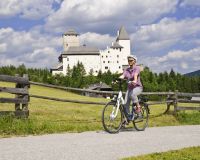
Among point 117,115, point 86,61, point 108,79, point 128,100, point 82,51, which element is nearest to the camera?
point 117,115

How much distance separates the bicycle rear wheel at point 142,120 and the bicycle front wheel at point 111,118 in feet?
2.74

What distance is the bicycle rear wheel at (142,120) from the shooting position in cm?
1205

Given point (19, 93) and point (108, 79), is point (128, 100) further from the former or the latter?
point (108, 79)

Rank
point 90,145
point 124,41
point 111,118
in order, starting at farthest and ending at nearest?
point 124,41, point 111,118, point 90,145

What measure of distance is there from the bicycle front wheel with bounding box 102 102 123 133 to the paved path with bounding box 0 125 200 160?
0.75 ft

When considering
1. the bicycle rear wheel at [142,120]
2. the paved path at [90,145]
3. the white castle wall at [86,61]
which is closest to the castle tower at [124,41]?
the white castle wall at [86,61]

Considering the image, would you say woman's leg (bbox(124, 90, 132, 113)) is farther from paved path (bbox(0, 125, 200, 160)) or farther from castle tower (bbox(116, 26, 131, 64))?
castle tower (bbox(116, 26, 131, 64))

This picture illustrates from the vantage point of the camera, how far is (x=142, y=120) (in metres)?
12.2

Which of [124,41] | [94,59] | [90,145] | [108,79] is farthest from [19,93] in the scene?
[124,41]

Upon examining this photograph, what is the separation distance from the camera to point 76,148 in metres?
8.08

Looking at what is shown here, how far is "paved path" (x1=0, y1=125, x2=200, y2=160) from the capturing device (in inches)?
286

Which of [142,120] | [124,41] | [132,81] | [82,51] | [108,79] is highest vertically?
[124,41]

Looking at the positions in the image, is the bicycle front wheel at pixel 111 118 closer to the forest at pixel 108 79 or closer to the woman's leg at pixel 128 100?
the woman's leg at pixel 128 100

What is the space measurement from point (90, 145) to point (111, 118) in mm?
2689
